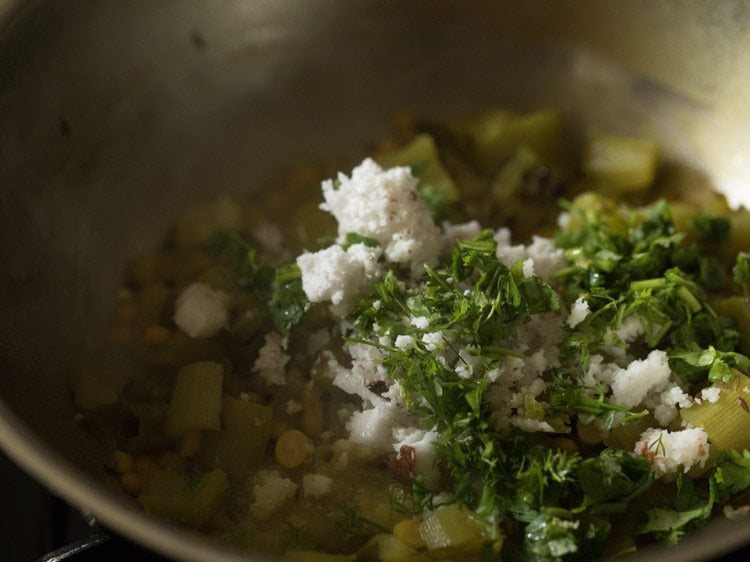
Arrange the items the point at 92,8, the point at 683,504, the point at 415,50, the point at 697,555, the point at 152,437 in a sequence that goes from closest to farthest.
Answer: the point at 697,555 → the point at 683,504 → the point at 152,437 → the point at 92,8 → the point at 415,50

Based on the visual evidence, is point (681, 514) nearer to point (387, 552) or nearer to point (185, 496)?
point (387, 552)

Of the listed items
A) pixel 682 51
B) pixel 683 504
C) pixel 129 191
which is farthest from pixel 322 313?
pixel 682 51

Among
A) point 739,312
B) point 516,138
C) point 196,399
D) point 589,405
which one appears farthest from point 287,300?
point 739,312

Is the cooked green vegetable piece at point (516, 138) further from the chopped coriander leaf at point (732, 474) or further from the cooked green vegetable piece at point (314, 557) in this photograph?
the cooked green vegetable piece at point (314, 557)

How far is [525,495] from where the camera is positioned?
1856 millimetres

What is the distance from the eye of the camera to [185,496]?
2020 millimetres

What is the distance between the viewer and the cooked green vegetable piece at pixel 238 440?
7.02ft

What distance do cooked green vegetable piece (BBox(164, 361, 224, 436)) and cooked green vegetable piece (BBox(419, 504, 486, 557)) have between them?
0.61 m

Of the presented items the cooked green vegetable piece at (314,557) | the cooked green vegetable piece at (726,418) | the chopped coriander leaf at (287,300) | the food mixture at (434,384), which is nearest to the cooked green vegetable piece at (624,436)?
the food mixture at (434,384)

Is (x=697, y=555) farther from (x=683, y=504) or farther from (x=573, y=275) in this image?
(x=573, y=275)

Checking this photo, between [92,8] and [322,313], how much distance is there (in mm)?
1095

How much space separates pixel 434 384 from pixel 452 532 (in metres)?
0.32

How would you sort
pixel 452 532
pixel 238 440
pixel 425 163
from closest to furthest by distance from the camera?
pixel 452 532, pixel 238 440, pixel 425 163

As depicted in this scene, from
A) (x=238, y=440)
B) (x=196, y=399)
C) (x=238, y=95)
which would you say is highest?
(x=238, y=95)
